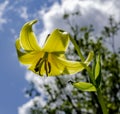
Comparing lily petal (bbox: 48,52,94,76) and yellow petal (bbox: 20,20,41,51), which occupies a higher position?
yellow petal (bbox: 20,20,41,51)

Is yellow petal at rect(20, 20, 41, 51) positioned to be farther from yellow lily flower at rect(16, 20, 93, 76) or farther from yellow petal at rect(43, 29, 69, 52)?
yellow petal at rect(43, 29, 69, 52)

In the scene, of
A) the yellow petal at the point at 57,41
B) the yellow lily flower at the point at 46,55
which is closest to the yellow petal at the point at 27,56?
the yellow lily flower at the point at 46,55

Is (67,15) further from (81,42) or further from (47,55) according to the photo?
(47,55)

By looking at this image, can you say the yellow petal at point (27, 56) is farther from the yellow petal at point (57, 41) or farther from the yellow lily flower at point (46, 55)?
the yellow petal at point (57, 41)

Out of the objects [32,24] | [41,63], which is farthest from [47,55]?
[32,24]

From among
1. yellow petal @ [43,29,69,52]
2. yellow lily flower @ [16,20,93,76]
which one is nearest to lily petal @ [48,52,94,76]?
yellow lily flower @ [16,20,93,76]

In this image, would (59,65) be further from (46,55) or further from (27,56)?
(27,56)

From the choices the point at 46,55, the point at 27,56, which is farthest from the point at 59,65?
the point at 27,56
